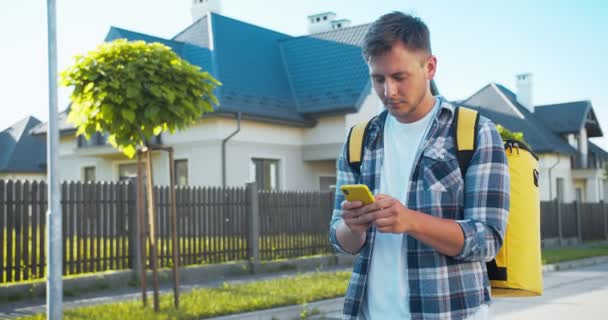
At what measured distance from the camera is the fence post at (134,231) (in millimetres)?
12466

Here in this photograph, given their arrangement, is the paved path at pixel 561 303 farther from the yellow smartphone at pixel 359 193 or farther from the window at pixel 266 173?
the window at pixel 266 173

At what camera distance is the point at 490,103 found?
137ft

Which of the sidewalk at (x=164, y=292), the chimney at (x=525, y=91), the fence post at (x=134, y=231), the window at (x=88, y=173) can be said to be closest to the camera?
the sidewalk at (x=164, y=292)

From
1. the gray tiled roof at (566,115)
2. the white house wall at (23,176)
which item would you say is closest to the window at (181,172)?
the white house wall at (23,176)

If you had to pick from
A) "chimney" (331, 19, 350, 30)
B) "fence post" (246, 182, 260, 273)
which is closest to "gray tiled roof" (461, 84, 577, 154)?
"chimney" (331, 19, 350, 30)

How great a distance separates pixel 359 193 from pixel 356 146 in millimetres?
556

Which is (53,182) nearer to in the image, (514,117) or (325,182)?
(325,182)

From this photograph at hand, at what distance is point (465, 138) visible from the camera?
2.17 m

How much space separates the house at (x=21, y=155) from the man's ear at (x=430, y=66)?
39.1 meters

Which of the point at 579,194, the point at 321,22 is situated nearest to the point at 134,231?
the point at 321,22

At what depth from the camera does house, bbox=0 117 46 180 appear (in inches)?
1567

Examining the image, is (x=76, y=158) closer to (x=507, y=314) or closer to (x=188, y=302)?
(x=188, y=302)

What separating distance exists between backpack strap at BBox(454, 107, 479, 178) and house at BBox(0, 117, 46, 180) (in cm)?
3922

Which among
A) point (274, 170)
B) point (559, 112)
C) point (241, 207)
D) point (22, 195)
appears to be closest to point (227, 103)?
point (274, 170)
